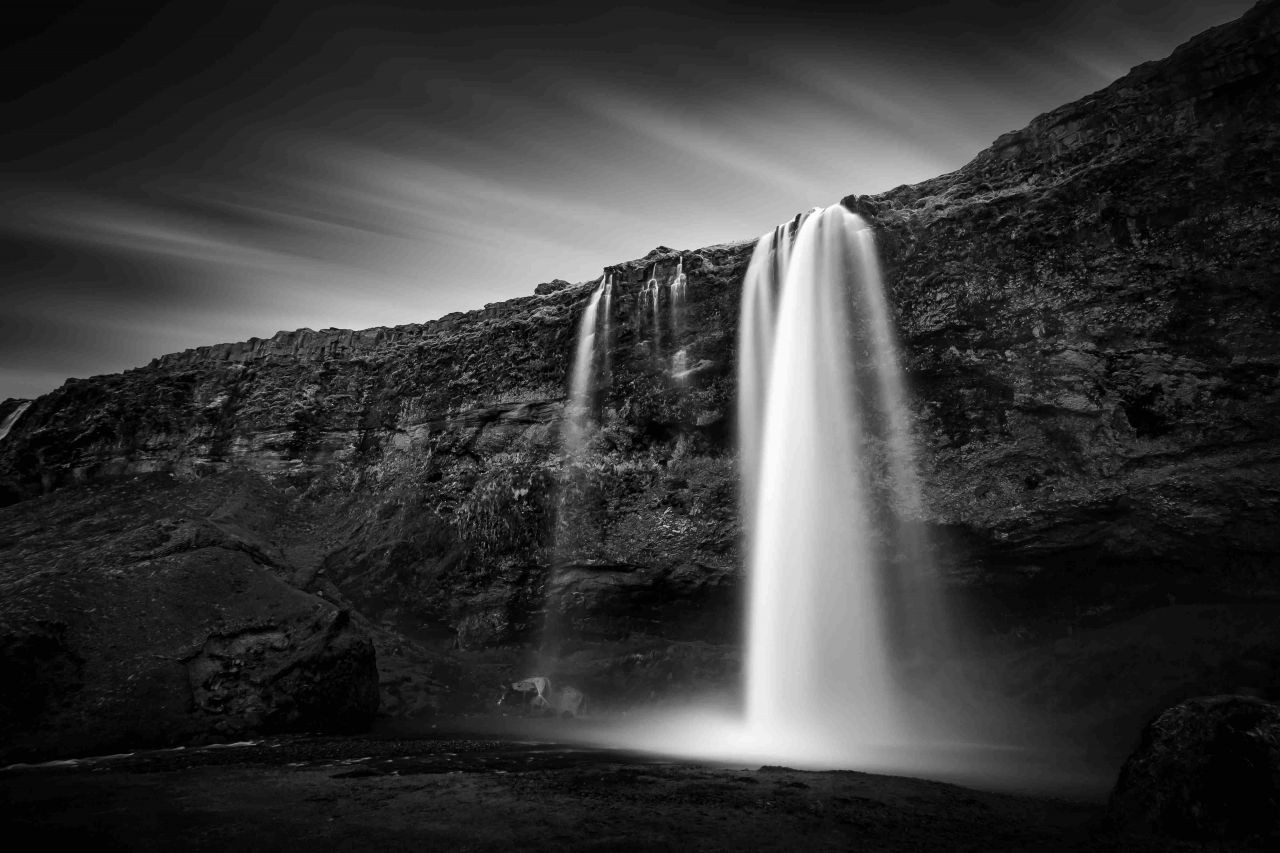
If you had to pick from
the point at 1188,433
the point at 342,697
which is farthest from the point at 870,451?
the point at 342,697

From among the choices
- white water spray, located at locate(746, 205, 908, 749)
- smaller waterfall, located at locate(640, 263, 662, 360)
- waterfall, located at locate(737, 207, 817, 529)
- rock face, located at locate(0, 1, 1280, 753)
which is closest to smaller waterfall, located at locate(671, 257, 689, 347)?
rock face, located at locate(0, 1, 1280, 753)

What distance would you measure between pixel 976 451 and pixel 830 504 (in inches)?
167

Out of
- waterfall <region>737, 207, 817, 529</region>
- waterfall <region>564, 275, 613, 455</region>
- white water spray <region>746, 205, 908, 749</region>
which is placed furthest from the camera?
waterfall <region>564, 275, 613, 455</region>

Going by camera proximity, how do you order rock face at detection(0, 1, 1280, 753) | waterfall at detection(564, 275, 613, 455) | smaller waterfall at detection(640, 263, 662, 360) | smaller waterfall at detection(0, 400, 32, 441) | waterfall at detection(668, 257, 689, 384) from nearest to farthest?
rock face at detection(0, 1, 1280, 753)
waterfall at detection(668, 257, 689, 384)
smaller waterfall at detection(640, 263, 662, 360)
waterfall at detection(564, 275, 613, 455)
smaller waterfall at detection(0, 400, 32, 441)

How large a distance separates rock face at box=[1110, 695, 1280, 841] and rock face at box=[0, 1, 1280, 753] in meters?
8.36

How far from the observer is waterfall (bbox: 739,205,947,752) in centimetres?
1714

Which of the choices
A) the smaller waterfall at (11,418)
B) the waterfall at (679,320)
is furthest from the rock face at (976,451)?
the smaller waterfall at (11,418)

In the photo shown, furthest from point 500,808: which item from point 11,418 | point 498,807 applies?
point 11,418

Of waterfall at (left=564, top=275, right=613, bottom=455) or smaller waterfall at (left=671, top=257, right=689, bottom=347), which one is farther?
waterfall at (left=564, top=275, right=613, bottom=455)

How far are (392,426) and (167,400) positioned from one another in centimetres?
1482

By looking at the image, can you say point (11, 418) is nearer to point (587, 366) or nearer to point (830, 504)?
point (587, 366)

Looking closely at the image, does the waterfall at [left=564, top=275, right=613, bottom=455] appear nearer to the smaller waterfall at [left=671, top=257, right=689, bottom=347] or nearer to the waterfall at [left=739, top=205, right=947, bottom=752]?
the smaller waterfall at [left=671, top=257, right=689, bottom=347]

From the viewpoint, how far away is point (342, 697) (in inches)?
598

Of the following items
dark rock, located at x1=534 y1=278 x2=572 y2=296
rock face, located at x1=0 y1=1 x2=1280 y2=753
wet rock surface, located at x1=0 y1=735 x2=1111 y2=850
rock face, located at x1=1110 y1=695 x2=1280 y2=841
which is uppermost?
dark rock, located at x1=534 y1=278 x2=572 y2=296
